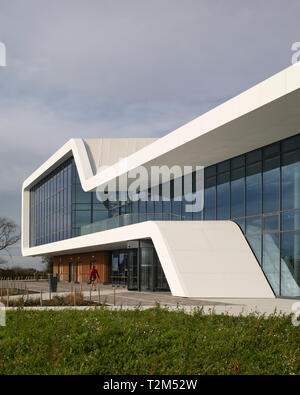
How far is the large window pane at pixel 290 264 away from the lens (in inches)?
827

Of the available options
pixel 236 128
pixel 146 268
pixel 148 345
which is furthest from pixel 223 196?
pixel 148 345

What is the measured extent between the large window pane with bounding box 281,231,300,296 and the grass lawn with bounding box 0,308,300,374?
904cm

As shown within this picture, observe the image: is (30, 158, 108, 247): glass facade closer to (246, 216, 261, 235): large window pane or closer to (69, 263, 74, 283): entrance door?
(69, 263, 74, 283): entrance door

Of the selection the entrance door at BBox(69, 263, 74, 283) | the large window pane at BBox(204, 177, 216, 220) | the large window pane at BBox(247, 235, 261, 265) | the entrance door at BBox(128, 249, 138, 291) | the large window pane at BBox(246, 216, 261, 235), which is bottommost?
the entrance door at BBox(69, 263, 74, 283)

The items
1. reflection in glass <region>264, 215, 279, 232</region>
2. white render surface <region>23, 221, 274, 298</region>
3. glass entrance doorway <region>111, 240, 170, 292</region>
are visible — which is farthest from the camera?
glass entrance doorway <region>111, 240, 170, 292</region>

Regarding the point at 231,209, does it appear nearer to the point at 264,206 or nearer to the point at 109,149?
the point at 264,206

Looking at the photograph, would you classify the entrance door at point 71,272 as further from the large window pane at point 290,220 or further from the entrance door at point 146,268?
the large window pane at point 290,220

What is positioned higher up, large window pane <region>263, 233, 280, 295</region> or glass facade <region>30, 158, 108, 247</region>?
glass facade <region>30, 158, 108, 247</region>

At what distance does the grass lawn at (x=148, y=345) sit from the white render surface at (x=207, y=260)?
32.6 feet

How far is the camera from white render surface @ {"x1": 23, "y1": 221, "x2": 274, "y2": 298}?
22.3 meters

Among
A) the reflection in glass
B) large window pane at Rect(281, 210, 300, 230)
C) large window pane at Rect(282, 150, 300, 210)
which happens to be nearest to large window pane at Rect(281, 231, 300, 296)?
Result: large window pane at Rect(281, 210, 300, 230)

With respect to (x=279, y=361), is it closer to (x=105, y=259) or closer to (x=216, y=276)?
(x=216, y=276)

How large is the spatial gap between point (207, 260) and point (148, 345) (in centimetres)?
1385

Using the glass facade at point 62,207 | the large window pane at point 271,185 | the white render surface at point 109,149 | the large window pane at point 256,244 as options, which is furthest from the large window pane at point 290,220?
the white render surface at point 109,149
